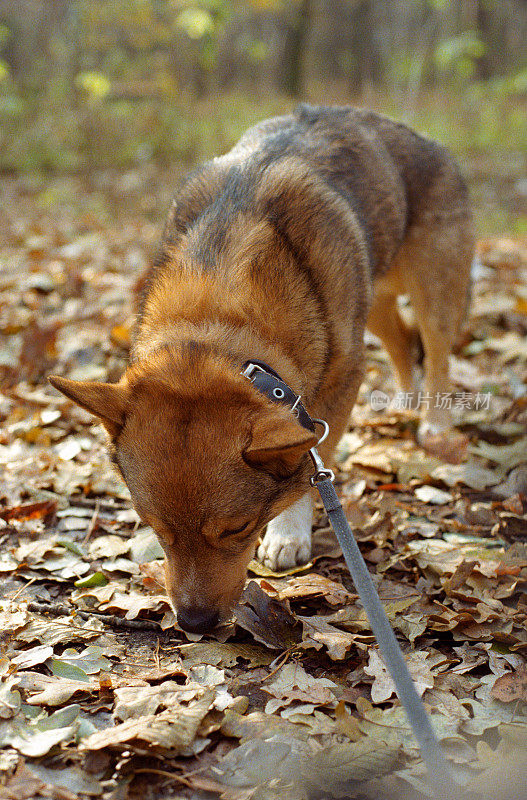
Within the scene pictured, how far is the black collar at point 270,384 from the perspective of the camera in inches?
102

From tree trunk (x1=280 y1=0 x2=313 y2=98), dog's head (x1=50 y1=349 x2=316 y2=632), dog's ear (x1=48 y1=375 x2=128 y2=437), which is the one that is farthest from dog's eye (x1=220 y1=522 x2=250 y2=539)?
tree trunk (x1=280 y1=0 x2=313 y2=98)

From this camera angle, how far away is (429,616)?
2977mm

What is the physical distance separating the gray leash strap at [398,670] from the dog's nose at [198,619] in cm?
70

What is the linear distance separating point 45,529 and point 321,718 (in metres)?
1.81

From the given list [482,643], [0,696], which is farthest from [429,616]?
[0,696]

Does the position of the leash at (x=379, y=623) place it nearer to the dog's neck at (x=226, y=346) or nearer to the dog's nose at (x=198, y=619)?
the dog's neck at (x=226, y=346)

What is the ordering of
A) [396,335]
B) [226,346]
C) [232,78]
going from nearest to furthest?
[226,346], [396,335], [232,78]

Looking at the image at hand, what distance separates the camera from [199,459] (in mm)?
2457

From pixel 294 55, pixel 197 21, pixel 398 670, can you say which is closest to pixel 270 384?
pixel 398 670

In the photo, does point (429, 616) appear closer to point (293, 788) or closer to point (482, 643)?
point (482, 643)

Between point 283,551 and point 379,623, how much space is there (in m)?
1.39

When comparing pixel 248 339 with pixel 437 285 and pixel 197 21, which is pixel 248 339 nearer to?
pixel 437 285

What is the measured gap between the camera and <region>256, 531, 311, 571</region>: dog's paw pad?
344 centimetres

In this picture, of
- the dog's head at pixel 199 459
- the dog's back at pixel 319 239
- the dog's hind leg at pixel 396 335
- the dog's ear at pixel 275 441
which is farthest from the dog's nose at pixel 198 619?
the dog's hind leg at pixel 396 335
